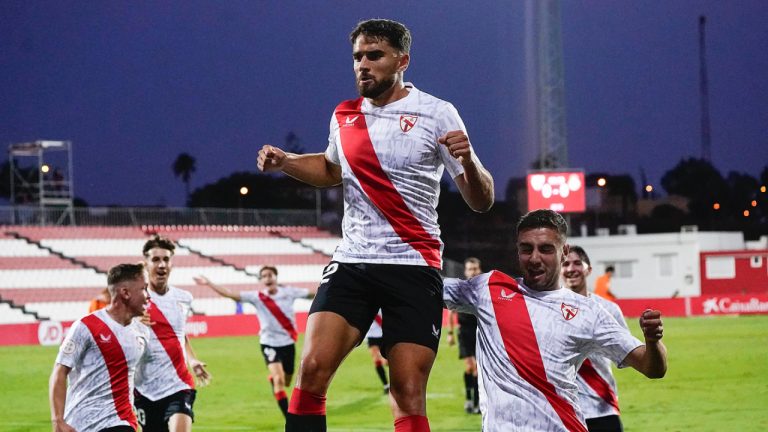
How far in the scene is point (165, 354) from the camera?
29.9 ft

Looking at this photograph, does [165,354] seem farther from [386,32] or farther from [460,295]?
[386,32]

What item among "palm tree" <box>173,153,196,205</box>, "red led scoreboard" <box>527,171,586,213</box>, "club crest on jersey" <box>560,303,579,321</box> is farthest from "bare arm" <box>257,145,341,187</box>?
"palm tree" <box>173,153,196,205</box>

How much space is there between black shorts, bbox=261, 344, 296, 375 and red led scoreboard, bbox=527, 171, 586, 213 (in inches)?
685

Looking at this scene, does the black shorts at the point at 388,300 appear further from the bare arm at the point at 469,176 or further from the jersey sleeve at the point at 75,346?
the jersey sleeve at the point at 75,346

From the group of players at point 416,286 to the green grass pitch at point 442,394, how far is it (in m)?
8.26

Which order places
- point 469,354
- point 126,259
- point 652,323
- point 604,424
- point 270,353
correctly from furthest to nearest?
point 126,259, point 270,353, point 469,354, point 604,424, point 652,323

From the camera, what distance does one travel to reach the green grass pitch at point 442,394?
46.5 ft

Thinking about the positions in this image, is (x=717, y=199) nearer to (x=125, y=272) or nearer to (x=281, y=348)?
(x=281, y=348)

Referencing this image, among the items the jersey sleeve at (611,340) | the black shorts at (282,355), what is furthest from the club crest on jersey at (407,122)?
the black shorts at (282,355)

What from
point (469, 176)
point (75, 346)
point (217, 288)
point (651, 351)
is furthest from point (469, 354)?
point (469, 176)

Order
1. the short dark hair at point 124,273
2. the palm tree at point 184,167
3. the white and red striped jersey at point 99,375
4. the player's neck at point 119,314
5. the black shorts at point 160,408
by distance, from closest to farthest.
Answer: the white and red striped jersey at point 99,375 → the short dark hair at point 124,273 → the player's neck at point 119,314 → the black shorts at point 160,408 → the palm tree at point 184,167

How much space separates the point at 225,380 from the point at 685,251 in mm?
44654

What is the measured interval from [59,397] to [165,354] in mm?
2375

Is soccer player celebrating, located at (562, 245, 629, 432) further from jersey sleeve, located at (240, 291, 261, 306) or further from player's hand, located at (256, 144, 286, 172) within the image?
jersey sleeve, located at (240, 291, 261, 306)
